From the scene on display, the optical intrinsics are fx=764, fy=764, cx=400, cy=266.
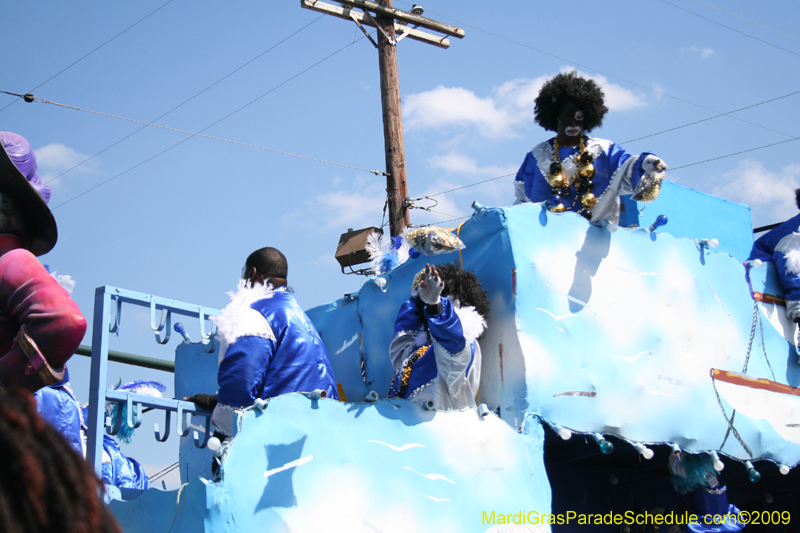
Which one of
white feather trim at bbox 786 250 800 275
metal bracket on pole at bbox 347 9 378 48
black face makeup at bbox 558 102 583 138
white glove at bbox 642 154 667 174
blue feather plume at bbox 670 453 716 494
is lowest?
blue feather plume at bbox 670 453 716 494

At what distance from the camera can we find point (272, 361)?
3.61m

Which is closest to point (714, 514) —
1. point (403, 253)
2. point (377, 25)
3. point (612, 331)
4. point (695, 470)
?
point (695, 470)

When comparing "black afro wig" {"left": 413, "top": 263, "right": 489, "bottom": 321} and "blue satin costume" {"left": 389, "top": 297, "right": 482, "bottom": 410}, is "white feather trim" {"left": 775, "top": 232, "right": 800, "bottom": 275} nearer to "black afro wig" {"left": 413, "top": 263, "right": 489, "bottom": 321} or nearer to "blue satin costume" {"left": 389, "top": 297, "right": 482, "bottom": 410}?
"black afro wig" {"left": 413, "top": 263, "right": 489, "bottom": 321}

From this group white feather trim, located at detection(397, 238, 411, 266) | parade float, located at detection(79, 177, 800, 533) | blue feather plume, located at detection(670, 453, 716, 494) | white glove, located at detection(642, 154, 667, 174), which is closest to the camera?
parade float, located at detection(79, 177, 800, 533)

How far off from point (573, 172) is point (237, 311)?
88.6 inches

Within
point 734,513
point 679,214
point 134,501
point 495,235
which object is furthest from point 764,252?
point 134,501

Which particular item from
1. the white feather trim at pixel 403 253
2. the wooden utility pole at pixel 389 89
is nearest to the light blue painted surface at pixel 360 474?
the white feather trim at pixel 403 253

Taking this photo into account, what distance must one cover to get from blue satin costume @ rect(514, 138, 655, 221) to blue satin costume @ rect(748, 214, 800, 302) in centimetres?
157

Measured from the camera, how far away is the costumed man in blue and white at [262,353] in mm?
3506

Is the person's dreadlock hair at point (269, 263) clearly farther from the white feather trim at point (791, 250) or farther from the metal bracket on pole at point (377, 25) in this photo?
the metal bracket on pole at point (377, 25)

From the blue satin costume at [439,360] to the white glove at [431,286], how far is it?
0.26 ft

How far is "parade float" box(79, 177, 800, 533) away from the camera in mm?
3047

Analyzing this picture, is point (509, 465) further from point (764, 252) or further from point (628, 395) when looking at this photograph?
point (764, 252)

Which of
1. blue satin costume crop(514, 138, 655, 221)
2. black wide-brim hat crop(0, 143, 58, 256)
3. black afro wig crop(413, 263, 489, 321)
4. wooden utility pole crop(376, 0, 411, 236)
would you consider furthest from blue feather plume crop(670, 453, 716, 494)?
wooden utility pole crop(376, 0, 411, 236)
